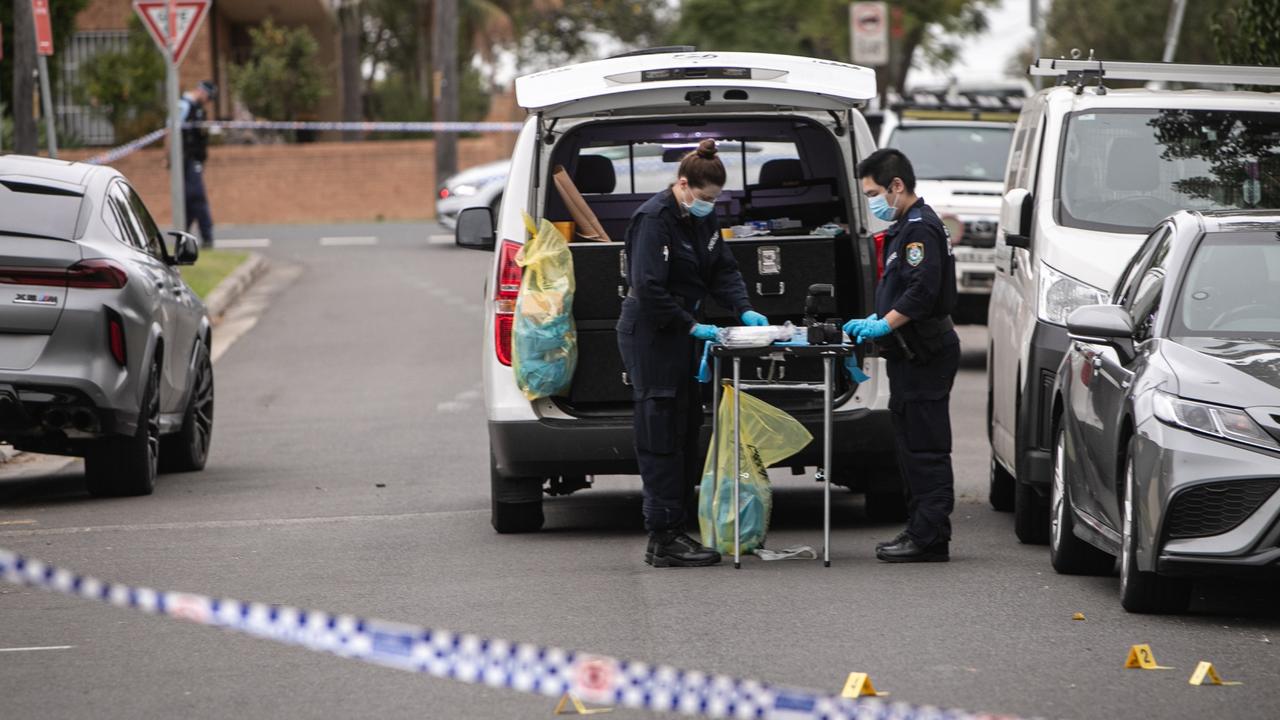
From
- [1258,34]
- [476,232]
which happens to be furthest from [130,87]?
[476,232]

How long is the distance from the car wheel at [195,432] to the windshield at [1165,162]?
5472mm

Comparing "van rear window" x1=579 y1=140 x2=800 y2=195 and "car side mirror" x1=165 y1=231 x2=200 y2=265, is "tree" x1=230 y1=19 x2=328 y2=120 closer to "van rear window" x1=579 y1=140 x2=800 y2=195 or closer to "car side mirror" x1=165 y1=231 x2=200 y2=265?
"car side mirror" x1=165 y1=231 x2=200 y2=265

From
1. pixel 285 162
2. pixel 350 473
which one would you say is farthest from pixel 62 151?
pixel 350 473

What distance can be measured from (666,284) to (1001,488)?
286cm

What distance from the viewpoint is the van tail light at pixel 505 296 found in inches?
375

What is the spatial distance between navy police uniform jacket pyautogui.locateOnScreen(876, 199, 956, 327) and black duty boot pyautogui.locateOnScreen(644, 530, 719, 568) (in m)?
1.24

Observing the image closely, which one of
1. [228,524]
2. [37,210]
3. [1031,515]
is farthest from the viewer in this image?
[37,210]

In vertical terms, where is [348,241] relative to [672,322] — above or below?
below

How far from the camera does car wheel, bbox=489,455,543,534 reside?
9.87m

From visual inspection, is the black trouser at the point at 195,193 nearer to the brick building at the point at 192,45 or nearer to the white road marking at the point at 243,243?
the white road marking at the point at 243,243

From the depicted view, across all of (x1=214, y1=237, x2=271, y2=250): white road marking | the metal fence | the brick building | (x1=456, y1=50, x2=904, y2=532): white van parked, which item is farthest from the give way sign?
→ the brick building

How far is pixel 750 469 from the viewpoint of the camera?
9117 millimetres

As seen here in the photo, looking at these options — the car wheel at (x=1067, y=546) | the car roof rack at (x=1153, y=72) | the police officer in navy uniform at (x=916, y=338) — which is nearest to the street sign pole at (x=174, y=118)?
the car roof rack at (x=1153, y=72)

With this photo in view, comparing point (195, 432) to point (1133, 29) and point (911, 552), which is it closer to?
point (911, 552)
